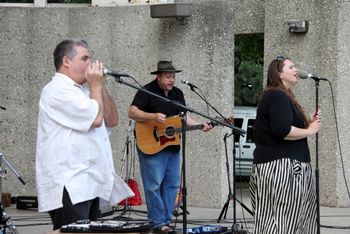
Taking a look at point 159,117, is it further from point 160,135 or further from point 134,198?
point 134,198

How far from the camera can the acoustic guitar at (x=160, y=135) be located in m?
8.85

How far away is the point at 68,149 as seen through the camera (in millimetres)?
5363

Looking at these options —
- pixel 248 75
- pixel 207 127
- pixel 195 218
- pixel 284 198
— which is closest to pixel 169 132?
pixel 207 127

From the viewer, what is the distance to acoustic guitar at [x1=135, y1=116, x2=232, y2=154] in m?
8.85

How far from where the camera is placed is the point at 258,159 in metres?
6.87

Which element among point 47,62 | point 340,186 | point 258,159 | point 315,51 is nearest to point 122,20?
point 47,62

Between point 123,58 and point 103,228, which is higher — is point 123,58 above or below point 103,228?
above

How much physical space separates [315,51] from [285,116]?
220 inches

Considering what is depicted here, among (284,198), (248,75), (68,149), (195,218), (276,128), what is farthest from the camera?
(248,75)

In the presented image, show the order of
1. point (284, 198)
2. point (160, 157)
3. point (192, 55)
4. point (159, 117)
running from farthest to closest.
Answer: point (192, 55) < point (160, 157) < point (159, 117) < point (284, 198)

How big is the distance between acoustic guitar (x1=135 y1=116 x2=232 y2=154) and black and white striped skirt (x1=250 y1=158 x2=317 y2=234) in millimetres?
2034

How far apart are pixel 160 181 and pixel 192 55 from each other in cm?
350

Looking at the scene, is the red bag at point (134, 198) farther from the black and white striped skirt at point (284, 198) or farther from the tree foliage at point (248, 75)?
the tree foliage at point (248, 75)

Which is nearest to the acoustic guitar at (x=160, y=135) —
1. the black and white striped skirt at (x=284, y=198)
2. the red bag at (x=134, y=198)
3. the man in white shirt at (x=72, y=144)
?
the black and white striped skirt at (x=284, y=198)
